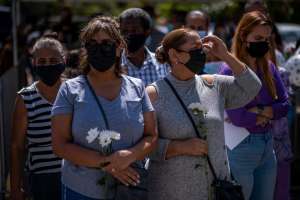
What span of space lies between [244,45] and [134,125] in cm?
170

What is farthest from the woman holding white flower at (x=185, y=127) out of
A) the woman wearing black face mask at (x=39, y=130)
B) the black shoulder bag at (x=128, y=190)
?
the woman wearing black face mask at (x=39, y=130)

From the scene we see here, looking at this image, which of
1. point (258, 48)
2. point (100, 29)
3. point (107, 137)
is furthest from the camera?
point (258, 48)

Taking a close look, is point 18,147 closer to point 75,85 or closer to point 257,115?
point 75,85

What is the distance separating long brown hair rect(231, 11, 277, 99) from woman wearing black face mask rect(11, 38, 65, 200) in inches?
54.1

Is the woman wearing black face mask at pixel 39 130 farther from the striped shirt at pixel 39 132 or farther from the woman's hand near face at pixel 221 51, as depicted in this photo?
the woman's hand near face at pixel 221 51

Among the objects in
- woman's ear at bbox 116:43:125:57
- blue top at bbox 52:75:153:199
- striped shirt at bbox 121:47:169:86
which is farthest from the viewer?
striped shirt at bbox 121:47:169:86

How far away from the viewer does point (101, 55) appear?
12.2 ft

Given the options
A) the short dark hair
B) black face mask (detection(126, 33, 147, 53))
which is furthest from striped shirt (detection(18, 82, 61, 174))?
the short dark hair

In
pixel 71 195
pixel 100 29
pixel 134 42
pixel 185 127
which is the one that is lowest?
pixel 71 195

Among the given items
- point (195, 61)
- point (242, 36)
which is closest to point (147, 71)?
point (242, 36)

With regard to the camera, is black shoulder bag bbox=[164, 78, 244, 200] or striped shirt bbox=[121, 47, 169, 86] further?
striped shirt bbox=[121, 47, 169, 86]

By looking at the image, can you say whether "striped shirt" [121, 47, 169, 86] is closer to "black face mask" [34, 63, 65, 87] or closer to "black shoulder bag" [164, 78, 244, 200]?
"black face mask" [34, 63, 65, 87]

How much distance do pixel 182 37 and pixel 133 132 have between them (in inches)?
27.6

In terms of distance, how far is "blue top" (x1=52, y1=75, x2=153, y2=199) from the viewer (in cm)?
363
